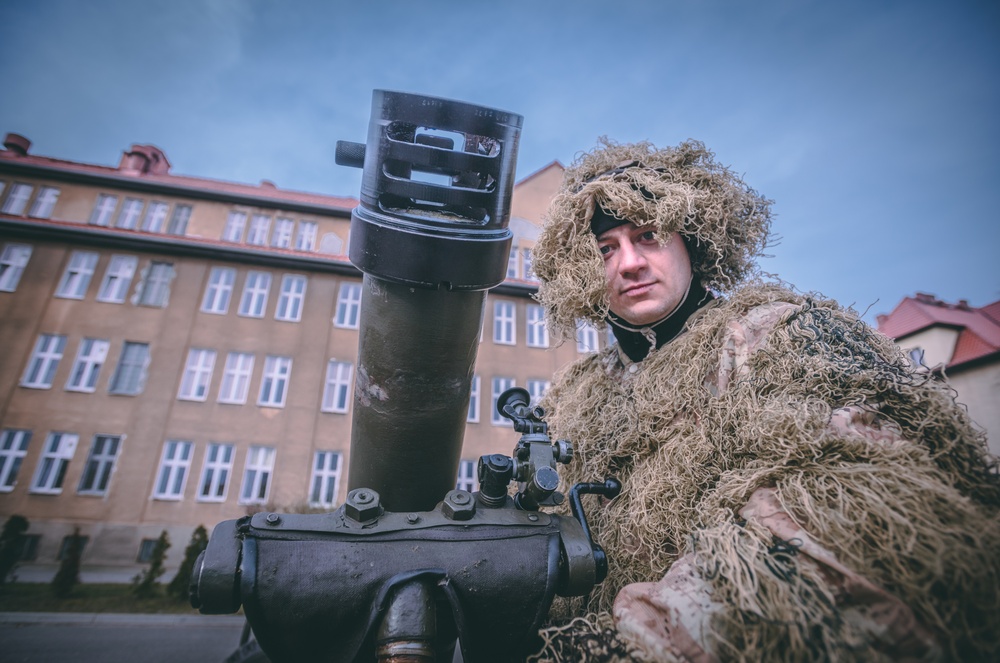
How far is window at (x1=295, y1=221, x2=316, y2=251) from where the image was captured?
17.2 m

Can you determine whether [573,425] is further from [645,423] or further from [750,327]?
[750,327]

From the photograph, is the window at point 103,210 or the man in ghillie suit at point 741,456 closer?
the man in ghillie suit at point 741,456

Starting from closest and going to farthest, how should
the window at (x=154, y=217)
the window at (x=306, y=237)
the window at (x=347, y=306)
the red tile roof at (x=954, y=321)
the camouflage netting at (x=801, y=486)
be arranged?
the camouflage netting at (x=801, y=486), the red tile roof at (x=954, y=321), the window at (x=347, y=306), the window at (x=154, y=217), the window at (x=306, y=237)

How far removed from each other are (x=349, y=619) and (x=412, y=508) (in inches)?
17.3

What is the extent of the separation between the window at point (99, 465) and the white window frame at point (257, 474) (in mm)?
3632

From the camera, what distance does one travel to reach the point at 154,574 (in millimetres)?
10586

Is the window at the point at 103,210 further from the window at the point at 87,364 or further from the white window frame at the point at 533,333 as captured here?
the white window frame at the point at 533,333

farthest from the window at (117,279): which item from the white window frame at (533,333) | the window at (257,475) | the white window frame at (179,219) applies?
the white window frame at (533,333)

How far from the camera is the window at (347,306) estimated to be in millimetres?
15536

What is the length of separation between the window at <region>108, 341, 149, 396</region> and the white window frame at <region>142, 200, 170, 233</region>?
4.60 meters

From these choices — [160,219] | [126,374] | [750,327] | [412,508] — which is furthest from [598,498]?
[160,219]

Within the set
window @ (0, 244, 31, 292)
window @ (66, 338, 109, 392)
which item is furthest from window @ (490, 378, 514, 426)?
window @ (0, 244, 31, 292)

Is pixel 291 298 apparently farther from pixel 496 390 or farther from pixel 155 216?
pixel 496 390

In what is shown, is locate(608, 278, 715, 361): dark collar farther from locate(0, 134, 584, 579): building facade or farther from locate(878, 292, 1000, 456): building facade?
locate(878, 292, 1000, 456): building facade
